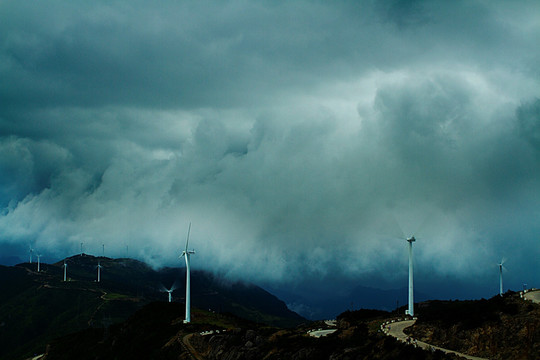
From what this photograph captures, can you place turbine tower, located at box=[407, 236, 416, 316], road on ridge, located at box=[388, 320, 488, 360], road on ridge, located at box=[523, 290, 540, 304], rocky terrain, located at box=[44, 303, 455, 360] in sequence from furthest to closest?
turbine tower, located at box=[407, 236, 416, 316] < road on ridge, located at box=[523, 290, 540, 304] < road on ridge, located at box=[388, 320, 488, 360] < rocky terrain, located at box=[44, 303, 455, 360]

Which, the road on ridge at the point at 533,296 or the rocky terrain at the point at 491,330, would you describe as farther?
the road on ridge at the point at 533,296

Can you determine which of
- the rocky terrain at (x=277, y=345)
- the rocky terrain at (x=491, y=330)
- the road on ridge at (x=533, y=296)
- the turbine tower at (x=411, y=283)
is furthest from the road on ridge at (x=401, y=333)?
the road on ridge at (x=533, y=296)

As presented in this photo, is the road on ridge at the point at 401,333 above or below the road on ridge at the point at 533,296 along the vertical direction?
below

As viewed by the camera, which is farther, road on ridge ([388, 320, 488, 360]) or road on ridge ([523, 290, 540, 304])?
road on ridge ([523, 290, 540, 304])

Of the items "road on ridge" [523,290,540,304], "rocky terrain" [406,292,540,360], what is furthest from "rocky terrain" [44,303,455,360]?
"road on ridge" [523,290,540,304]

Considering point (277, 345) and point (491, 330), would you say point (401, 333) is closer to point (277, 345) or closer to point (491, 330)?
point (491, 330)

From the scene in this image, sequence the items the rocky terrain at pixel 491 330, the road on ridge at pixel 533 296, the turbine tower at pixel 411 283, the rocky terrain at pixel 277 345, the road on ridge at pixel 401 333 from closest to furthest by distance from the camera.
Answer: the rocky terrain at pixel 491 330 < the rocky terrain at pixel 277 345 < the road on ridge at pixel 401 333 < the road on ridge at pixel 533 296 < the turbine tower at pixel 411 283

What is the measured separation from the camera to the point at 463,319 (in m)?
101

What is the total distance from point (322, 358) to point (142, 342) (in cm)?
12038

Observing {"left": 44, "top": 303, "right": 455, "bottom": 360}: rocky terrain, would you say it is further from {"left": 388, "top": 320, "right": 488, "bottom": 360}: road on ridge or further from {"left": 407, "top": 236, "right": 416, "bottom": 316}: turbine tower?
{"left": 407, "top": 236, "right": 416, "bottom": 316}: turbine tower

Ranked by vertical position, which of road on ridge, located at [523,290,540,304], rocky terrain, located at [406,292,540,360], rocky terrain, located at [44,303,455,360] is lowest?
rocky terrain, located at [44,303,455,360]

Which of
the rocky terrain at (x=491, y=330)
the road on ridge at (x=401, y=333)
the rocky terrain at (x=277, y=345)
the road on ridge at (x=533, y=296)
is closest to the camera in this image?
the rocky terrain at (x=491, y=330)

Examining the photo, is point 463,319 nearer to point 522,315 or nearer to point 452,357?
point 522,315

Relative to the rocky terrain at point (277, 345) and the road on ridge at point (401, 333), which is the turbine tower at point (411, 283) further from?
the road on ridge at point (401, 333)
